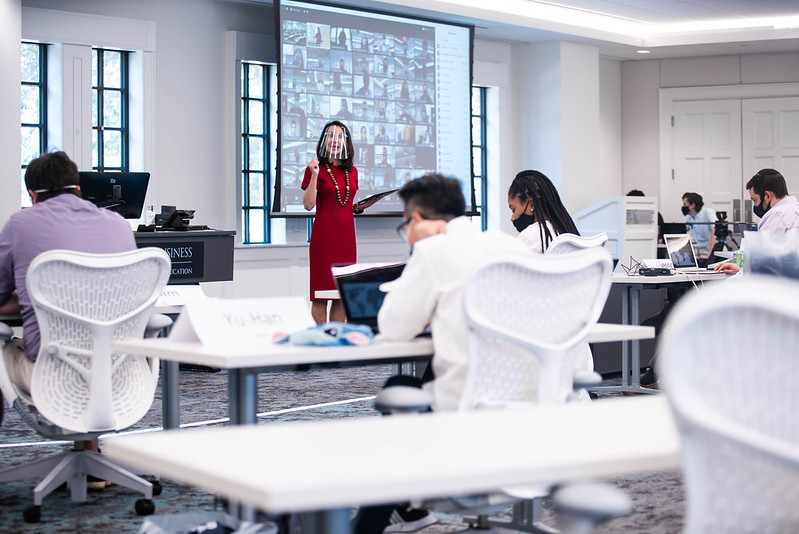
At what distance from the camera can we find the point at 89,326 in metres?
3.38

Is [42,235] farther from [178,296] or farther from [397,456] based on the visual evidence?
[397,456]

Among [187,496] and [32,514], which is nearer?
[32,514]

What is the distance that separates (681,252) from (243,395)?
4739mm

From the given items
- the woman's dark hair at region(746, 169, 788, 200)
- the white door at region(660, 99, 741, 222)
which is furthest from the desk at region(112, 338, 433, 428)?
the white door at region(660, 99, 741, 222)

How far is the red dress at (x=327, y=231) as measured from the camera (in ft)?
22.7

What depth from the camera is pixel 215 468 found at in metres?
1.24

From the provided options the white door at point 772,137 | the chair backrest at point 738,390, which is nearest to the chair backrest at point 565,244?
the chair backrest at point 738,390

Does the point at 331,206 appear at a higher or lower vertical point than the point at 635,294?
higher

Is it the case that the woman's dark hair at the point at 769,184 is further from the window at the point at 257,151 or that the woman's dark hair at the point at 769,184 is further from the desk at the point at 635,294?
the window at the point at 257,151

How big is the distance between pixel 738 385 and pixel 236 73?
785 centimetres

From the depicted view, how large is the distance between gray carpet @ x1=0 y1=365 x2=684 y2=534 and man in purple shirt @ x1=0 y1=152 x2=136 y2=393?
482 mm

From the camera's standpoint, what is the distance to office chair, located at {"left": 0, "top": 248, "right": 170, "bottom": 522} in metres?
3.33

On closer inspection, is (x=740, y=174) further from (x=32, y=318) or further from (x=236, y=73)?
(x=32, y=318)

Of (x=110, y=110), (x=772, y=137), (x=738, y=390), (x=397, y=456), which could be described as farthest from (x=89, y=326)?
(x=772, y=137)
